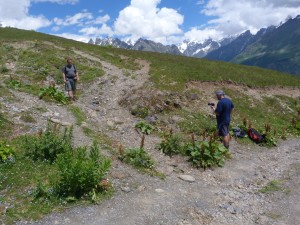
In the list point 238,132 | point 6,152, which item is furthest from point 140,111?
point 6,152

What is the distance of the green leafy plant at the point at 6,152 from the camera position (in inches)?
552

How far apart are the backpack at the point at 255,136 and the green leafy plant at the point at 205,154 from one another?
5.20 metres

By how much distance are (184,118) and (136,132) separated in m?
4.35

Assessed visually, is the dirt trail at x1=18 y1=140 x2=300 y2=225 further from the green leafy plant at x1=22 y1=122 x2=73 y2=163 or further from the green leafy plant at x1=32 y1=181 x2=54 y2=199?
Result: the green leafy plant at x1=22 y1=122 x2=73 y2=163

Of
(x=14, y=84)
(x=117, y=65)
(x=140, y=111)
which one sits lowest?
(x=140, y=111)

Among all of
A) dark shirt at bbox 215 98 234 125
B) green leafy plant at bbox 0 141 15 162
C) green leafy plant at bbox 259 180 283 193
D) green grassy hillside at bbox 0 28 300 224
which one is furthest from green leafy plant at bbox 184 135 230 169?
green leafy plant at bbox 0 141 15 162

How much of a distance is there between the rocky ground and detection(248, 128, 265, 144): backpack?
32.1 inches

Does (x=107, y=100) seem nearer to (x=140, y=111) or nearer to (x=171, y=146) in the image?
→ (x=140, y=111)

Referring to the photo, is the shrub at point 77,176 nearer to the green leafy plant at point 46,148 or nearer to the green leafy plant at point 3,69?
the green leafy plant at point 46,148

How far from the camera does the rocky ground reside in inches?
452

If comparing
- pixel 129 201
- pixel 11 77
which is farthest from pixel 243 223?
pixel 11 77

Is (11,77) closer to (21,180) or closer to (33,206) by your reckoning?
(21,180)

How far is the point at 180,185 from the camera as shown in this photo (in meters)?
14.3

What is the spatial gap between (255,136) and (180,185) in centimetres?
971
